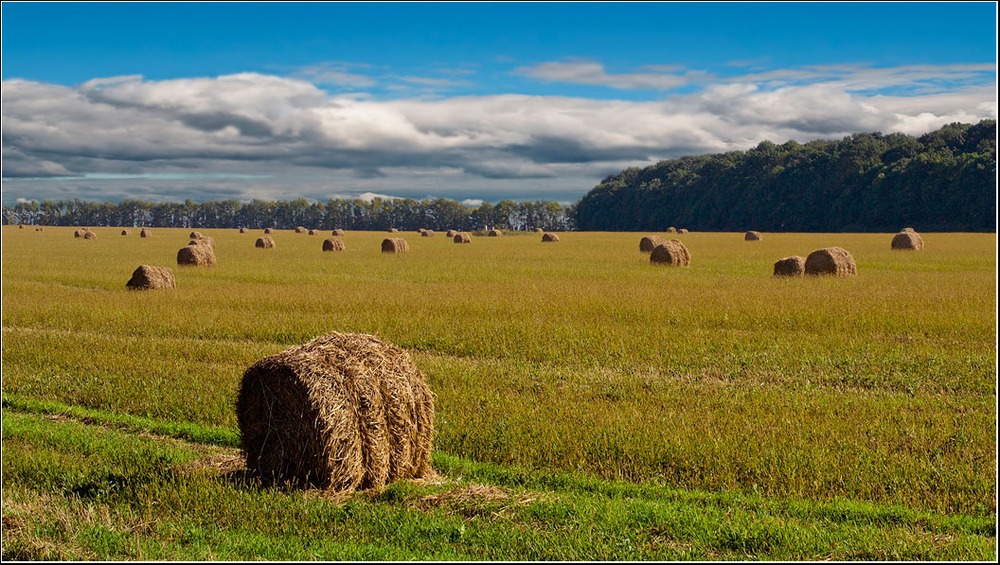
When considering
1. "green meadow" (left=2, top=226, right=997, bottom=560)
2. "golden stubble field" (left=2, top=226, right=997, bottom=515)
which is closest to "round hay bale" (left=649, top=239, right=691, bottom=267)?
"golden stubble field" (left=2, top=226, right=997, bottom=515)

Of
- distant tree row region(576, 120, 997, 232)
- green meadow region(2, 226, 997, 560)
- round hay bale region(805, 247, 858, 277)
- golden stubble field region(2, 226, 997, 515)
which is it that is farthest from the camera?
distant tree row region(576, 120, 997, 232)

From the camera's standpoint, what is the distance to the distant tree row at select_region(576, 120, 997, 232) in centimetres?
10238

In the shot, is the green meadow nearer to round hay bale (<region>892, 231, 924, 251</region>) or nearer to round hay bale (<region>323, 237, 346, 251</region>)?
round hay bale (<region>892, 231, 924, 251</region>)

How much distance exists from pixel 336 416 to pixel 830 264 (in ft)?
87.2

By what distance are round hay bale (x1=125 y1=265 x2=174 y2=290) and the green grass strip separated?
15.5 meters

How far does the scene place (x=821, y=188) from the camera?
413 feet

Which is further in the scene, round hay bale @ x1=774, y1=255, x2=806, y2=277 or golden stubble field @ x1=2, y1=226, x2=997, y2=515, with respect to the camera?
round hay bale @ x1=774, y1=255, x2=806, y2=277

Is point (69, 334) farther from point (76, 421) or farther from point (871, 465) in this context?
point (871, 465)

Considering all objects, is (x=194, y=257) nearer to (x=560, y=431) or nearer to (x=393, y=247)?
(x=393, y=247)

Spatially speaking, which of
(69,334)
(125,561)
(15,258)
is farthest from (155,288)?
(15,258)

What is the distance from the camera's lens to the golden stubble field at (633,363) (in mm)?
10414

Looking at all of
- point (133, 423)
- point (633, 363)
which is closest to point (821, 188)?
point (633, 363)

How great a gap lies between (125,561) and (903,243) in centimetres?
5290

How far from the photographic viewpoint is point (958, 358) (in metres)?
16.2
